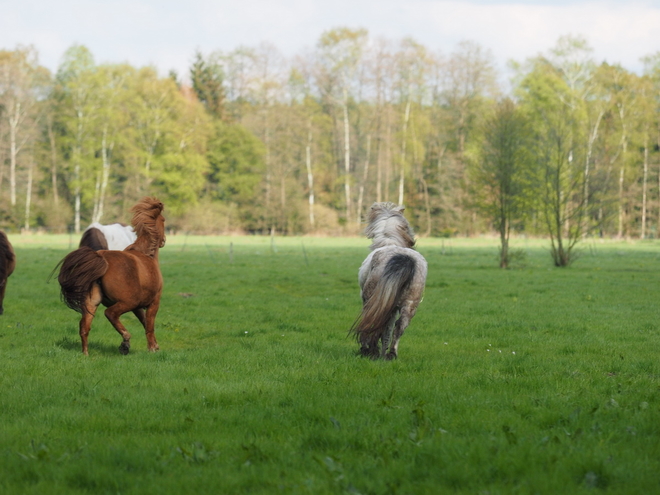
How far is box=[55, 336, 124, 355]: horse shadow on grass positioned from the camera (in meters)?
8.98

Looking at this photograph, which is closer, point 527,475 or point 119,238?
point 527,475

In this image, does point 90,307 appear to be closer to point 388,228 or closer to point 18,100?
point 388,228

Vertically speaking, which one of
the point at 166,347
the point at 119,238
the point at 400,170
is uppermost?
the point at 400,170

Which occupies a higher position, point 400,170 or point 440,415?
point 400,170

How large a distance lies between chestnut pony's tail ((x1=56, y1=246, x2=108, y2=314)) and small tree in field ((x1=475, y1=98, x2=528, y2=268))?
20234 millimetres

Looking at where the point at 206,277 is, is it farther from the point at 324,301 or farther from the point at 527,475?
the point at 527,475

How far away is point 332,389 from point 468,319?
249 inches

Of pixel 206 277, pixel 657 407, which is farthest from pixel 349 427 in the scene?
pixel 206 277

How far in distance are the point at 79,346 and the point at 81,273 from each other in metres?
1.83

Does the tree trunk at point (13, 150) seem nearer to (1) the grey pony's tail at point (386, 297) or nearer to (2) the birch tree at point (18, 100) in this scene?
(2) the birch tree at point (18, 100)

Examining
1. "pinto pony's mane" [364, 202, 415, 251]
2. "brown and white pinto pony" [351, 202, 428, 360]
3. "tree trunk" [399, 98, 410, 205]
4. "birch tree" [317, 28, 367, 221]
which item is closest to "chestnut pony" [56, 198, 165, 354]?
"brown and white pinto pony" [351, 202, 428, 360]

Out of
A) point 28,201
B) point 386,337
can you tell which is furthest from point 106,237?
point 28,201

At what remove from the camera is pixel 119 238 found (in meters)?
14.6

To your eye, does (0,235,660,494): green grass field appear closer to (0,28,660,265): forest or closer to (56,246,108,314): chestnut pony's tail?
(56,246,108,314): chestnut pony's tail
